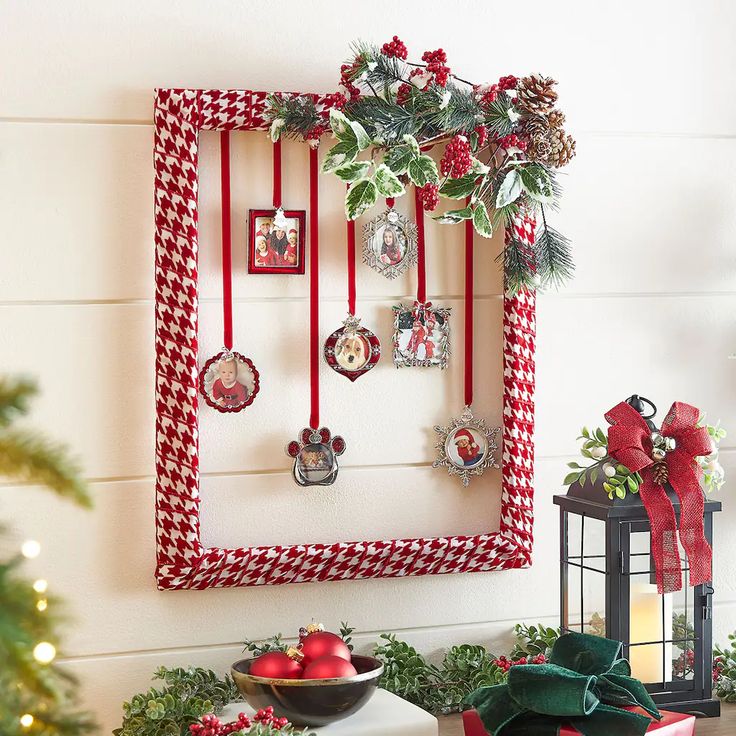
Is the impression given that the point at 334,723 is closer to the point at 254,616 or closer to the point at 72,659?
the point at 254,616

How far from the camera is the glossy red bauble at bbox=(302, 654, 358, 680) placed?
112 centimetres

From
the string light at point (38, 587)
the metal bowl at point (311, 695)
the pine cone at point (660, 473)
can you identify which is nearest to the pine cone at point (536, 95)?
the pine cone at point (660, 473)

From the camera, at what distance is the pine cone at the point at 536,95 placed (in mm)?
1330

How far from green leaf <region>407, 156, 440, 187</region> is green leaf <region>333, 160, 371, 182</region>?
6cm

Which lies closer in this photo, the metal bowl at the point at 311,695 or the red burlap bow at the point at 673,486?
the metal bowl at the point at 311,695

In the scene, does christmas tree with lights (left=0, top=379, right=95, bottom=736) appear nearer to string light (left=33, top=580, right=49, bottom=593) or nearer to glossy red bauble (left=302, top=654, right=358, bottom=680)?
string light (left=33, top=580, right=49, bottom=593)

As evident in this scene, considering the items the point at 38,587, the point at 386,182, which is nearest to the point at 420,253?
the point at 386,182

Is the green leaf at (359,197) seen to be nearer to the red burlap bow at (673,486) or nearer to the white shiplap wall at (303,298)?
the white shiplap wall at (303,298)

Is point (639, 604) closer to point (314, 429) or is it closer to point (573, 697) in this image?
point (573, 697)

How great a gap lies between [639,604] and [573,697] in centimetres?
26

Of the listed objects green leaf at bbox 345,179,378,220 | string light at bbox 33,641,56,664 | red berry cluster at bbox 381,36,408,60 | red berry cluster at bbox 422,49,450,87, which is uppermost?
red berry cluster at bbox 381,36,408,60

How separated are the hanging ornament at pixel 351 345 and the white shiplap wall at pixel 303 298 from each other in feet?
0.07

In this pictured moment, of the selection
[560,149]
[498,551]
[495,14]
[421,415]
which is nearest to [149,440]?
[421,415]

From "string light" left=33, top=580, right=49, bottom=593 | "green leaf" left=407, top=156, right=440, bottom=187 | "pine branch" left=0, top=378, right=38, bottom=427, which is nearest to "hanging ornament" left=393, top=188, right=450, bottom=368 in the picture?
"green leaf" left=407, top=156, right=440, bottom=187
